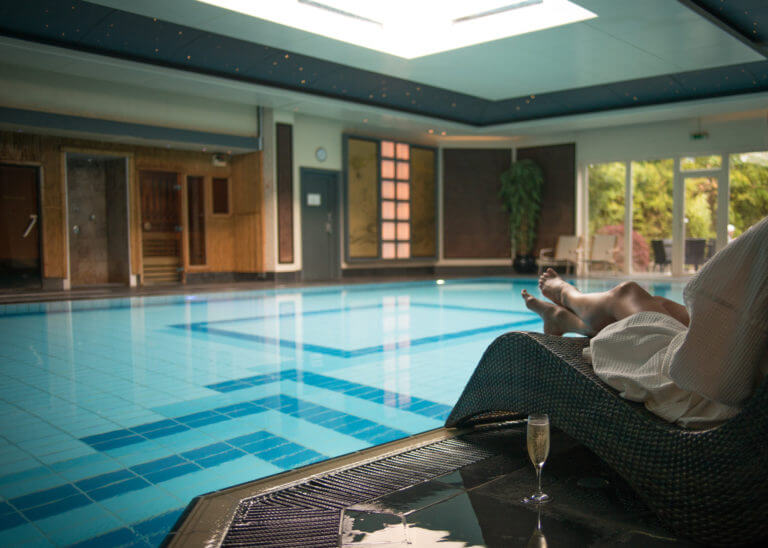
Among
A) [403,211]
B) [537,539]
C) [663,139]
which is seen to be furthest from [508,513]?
[663,139]

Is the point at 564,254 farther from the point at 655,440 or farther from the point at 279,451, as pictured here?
the point at 655,440

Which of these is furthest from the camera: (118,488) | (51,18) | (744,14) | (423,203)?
(423,203)

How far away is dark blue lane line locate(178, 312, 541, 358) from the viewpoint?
4828mm

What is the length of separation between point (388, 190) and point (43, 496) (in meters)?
11.6

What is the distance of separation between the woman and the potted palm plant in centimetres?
1217

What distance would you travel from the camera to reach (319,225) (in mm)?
12203

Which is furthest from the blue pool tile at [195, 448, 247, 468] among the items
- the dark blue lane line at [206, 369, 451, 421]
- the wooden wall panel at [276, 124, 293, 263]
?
the wooden wall panel at [276, 124, 293, 263]

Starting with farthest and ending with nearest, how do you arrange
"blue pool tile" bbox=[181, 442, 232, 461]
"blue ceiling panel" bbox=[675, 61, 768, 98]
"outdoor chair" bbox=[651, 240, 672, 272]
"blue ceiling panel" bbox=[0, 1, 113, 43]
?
"outdoor chair" bbox=[651, 240, 672, 272] → "blue ceiling panel" bbox=[675, 61, 768, 98] → "blue ceiling panel" bbox=[0, 1, 113, 43] → "blue pool tile" bbox=[181, 442, 232, 461]

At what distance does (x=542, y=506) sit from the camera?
1774 millimetres

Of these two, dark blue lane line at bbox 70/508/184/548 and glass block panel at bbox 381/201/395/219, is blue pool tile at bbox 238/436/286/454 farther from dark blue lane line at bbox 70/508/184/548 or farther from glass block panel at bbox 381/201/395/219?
glass block panel at bbox 381/201/395/219

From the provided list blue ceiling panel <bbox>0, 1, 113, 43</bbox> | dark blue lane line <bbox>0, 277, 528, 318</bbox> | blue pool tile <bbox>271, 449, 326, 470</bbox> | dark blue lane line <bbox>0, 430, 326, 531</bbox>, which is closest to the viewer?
dark blue lane line <bbox>0, 430, 326, 531</bbox>

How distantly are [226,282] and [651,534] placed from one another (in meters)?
10.7

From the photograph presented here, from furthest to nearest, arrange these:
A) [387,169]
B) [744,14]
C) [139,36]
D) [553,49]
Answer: [387,169] < [553,49] < [139,36] < [744,14]

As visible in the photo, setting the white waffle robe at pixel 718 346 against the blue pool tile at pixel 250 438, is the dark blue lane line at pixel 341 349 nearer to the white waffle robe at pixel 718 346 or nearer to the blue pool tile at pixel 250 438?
the blue pool tile at pixel 250 438
